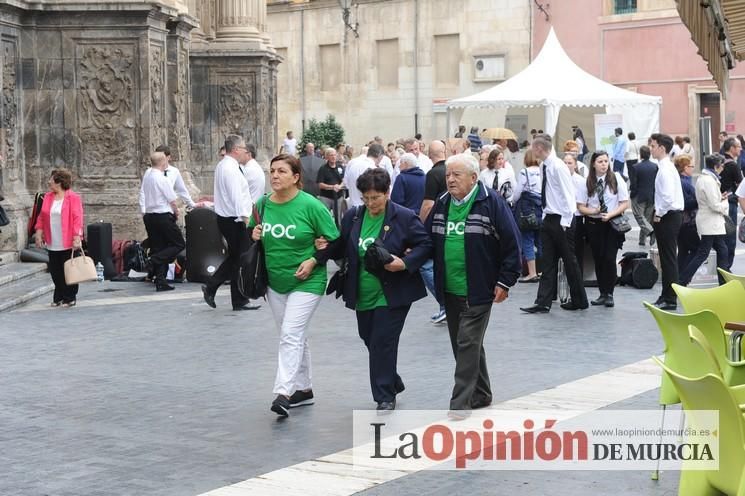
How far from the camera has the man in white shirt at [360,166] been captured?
18233 millimetres

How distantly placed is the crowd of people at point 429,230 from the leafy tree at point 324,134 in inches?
609

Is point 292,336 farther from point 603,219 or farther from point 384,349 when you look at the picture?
point 603,219

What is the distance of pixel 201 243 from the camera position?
1520 centimetres

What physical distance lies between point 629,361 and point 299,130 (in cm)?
3819

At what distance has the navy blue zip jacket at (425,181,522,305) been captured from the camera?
27.9 ft

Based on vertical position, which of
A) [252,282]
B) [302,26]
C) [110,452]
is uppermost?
[302,26]

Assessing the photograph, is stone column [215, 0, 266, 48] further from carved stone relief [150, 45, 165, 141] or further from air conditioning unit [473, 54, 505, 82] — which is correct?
air conditioning unit [473, 54, 505, 82]

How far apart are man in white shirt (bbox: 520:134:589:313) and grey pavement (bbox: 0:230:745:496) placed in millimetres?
243

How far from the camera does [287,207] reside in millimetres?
8875

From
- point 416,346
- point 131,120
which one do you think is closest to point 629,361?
point 416,346

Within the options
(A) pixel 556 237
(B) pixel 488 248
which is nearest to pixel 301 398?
(B) pixel 488 248

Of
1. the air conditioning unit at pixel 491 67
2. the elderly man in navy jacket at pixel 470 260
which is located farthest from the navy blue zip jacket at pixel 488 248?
the air conditioning unit at pixel 491 67

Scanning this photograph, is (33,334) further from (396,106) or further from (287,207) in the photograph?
(396,106)

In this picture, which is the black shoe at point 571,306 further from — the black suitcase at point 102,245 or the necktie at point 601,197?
the black suitcase at point 102,245
